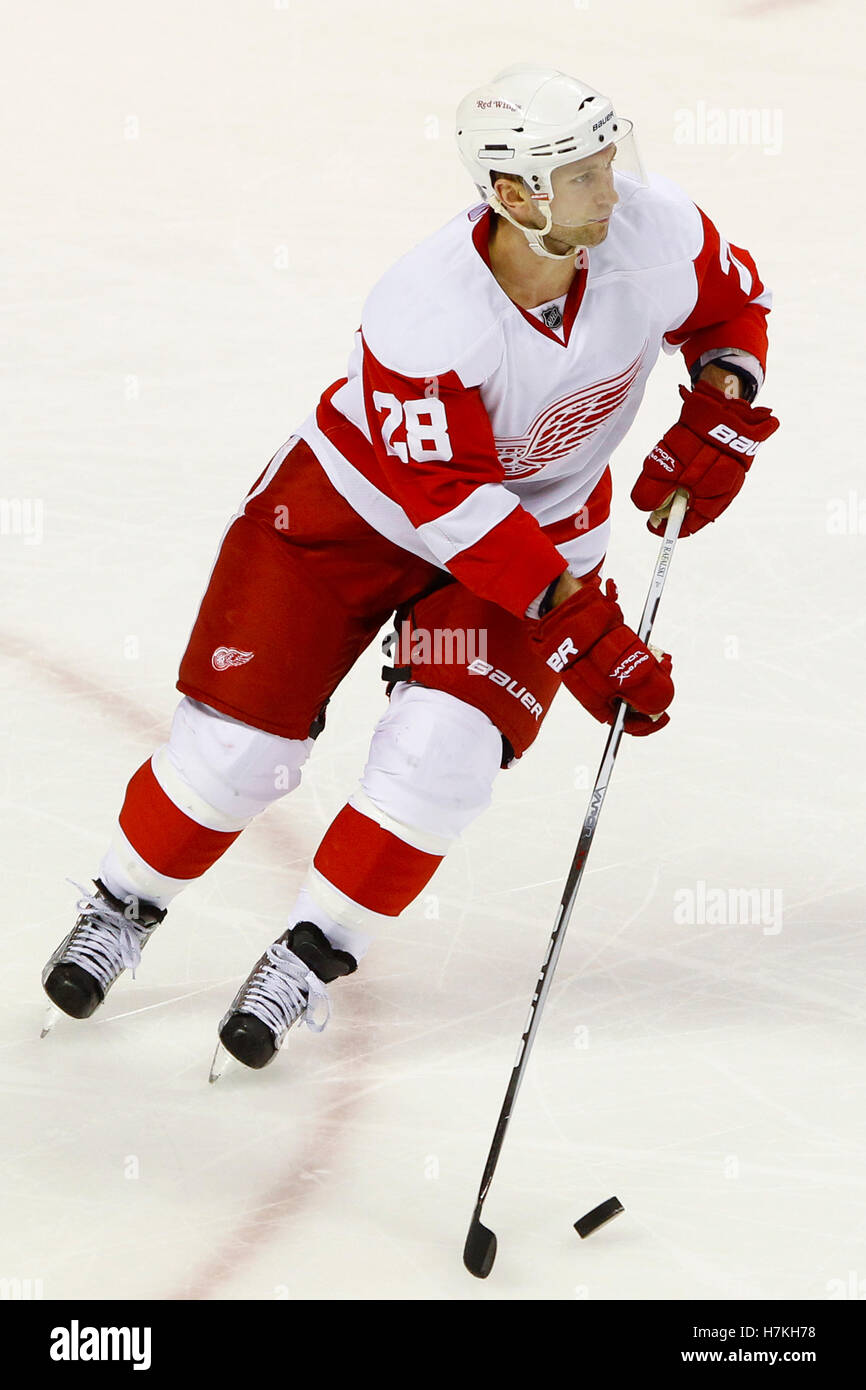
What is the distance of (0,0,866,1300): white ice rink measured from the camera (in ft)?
7.43

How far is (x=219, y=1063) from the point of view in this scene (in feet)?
8.41

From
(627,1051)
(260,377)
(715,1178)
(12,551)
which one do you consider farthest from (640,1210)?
(260,377)

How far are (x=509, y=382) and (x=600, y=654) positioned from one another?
0.37 metres

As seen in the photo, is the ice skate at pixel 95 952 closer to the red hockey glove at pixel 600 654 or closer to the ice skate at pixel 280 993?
the ice skate at pixel 280 993

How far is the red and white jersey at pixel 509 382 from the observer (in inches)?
89.5

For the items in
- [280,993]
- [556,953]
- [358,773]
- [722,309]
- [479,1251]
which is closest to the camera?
[479,1251]

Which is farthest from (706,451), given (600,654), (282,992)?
(282,992)

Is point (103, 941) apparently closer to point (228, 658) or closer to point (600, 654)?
point (228, 658)

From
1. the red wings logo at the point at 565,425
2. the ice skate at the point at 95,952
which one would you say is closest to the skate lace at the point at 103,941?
the ice skate at the point at 95,952

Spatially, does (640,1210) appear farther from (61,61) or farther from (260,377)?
(61,61)

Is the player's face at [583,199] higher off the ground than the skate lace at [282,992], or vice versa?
Answer: the player's face at [583,199]

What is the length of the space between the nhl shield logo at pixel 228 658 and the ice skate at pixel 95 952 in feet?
1.27

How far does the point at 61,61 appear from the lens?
6.39m

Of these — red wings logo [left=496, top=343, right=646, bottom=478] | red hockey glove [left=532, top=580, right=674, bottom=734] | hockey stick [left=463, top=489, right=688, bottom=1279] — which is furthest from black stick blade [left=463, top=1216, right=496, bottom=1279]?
red wings logo [left=496, top=343, right=646, bottom=478]
